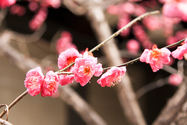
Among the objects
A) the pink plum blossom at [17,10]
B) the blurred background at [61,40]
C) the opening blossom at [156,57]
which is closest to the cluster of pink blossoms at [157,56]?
the opening blossom at [156,57]

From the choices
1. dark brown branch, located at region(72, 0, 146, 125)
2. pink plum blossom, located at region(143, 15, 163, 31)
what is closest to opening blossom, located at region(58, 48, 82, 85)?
dark brown branch, located at region(72, 0, 146, 125)

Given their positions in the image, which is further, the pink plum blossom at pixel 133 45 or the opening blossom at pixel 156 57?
the pink plum blossom at pixel 133 45

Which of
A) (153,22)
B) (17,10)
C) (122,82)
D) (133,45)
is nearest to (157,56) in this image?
(122,82)

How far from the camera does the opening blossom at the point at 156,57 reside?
1.40 feet

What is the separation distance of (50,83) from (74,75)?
6 centimetres

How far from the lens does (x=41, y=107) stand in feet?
7.33

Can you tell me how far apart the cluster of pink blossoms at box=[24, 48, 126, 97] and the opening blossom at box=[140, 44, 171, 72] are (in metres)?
0.06

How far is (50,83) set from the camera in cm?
42

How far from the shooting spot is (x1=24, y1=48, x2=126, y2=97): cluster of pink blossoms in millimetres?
404

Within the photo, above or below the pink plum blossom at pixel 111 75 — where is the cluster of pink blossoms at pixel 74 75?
above

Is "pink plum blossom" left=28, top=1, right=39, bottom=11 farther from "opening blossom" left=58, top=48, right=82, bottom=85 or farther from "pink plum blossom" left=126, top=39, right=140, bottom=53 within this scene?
"opening blossom" left=58, top=48, right=82, bottom=85

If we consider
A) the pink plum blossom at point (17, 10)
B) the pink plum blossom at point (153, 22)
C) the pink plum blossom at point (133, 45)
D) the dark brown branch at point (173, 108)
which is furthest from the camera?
the pink plum blossom at point (133, 45)

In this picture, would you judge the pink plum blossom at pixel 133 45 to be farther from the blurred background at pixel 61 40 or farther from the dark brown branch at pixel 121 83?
the dark brown branch at pixel 121 83

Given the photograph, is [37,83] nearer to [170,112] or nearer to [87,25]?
[170,112]
